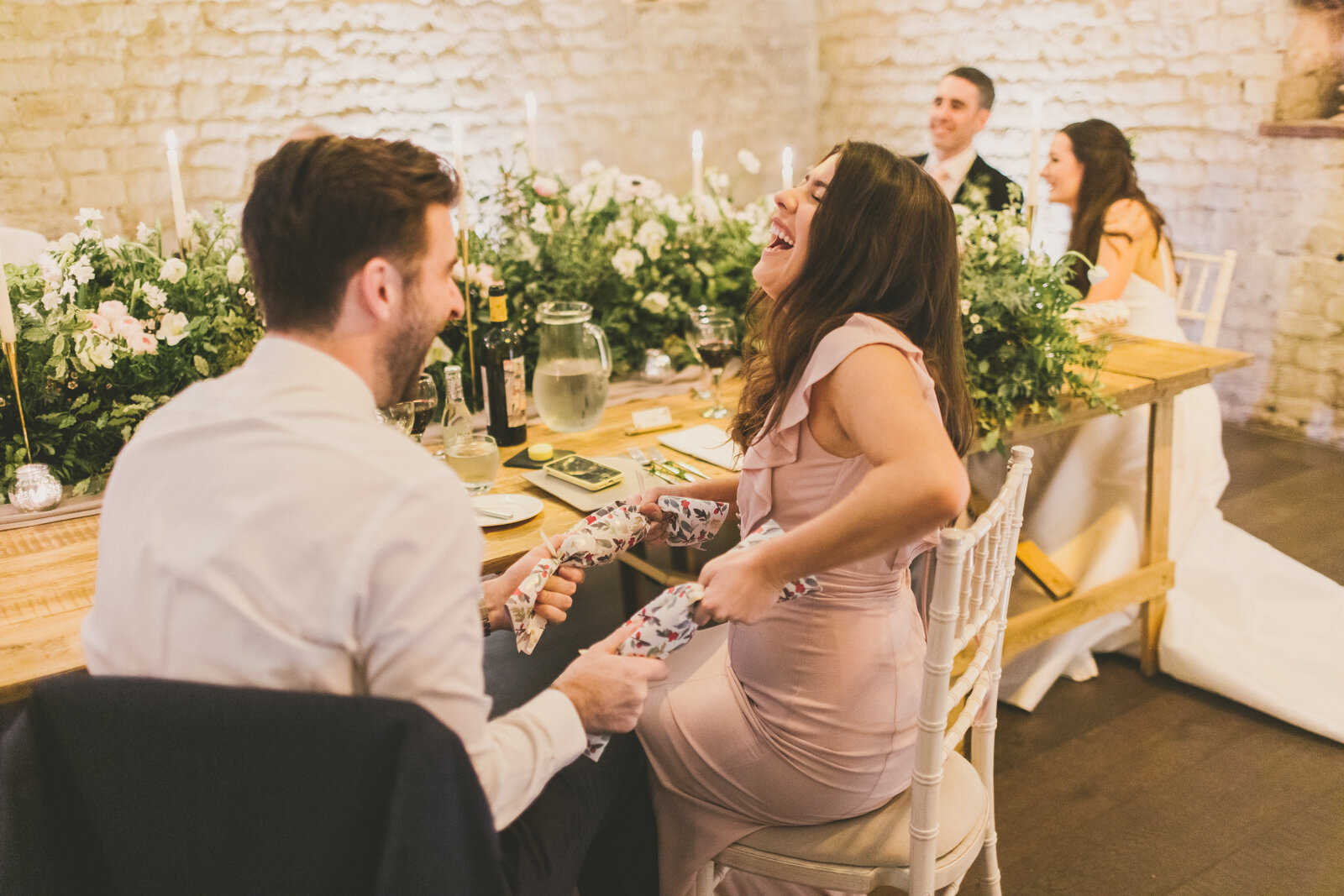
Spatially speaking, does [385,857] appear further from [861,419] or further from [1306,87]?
[1306,87]

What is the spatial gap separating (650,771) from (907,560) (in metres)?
0.49

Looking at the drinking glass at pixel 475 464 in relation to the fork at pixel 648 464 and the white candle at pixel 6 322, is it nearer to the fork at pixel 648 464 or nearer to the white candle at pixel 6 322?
the fork at pixel 648 464

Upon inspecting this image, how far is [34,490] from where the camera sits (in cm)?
182

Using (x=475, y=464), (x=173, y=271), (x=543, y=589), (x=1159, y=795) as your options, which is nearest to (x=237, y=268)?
(x=173, y=271)

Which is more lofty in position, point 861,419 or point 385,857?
point 861,419

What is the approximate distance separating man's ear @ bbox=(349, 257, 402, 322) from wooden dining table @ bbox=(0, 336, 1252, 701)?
0.68 metres

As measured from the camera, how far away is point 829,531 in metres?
1.26

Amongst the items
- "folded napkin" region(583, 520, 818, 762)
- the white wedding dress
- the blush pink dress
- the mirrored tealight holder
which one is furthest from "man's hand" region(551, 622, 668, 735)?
the white wedding dress

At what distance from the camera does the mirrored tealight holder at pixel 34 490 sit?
5.96 feet

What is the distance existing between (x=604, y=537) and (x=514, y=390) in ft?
2.55

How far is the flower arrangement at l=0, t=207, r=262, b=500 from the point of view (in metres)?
1.90

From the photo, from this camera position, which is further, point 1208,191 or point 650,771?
point 1208,191

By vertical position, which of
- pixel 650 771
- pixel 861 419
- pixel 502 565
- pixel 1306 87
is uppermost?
pixel 1306 87

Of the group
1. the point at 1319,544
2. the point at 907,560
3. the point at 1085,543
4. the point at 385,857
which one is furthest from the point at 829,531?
the point at 1319,544
